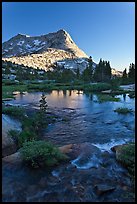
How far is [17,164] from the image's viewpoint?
26.1 ft

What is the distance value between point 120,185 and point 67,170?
78.5 inches

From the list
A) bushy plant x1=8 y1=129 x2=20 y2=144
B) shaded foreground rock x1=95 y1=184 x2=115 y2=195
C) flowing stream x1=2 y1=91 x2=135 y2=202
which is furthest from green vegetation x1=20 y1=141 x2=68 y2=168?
bushy plant x1=8 y1=129 x2=20 y2=144

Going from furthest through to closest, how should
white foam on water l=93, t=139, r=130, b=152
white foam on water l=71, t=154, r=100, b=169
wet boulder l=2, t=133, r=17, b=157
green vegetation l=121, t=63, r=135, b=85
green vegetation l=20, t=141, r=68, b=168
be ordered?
green vegetation l=121, t=63, r=135, b=85, white foam on water l=93, t=139, r=130, b=152, wet boulder l=2, t=133, r=17, b=157, white foam on water l=71, t=154, r=100, b=169, green vegetation l=20, t=141, r=68, b=168

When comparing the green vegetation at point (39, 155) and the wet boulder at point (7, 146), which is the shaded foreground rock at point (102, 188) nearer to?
the green vegetation at point (39, 155)

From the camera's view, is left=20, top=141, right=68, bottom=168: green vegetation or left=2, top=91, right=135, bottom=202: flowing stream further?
left=20, top=141, right=68, bottom=168: green vegetation

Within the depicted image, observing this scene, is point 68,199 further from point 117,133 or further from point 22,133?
point 117,133

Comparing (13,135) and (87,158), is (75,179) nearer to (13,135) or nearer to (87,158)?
(87,158)

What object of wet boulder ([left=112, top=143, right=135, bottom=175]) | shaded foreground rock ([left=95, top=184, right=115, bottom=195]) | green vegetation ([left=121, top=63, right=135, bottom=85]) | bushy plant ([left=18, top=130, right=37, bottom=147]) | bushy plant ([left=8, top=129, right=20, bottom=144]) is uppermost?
green vegetation ([left=121, top=63, right=135, bottom=85])

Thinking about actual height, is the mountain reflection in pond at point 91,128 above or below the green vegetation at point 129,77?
below

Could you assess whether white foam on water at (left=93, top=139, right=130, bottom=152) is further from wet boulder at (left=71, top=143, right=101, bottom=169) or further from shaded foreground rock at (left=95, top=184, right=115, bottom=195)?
shaded foreground rock at (left=95, top=184, right=115, bottom=195)

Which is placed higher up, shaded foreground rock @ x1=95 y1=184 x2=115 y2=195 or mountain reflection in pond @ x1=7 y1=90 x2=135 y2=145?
mountain reflection in pond @ x1=7 y1=90 x2=135 y2=145

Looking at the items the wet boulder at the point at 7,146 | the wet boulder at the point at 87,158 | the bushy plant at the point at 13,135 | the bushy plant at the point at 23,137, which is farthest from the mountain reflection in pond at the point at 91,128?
the wet boulder at the point at 7,146

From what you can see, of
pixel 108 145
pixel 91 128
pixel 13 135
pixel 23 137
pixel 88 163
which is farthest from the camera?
pixel 91 128

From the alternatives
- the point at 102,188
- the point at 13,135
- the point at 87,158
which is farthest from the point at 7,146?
the point at 102,188
